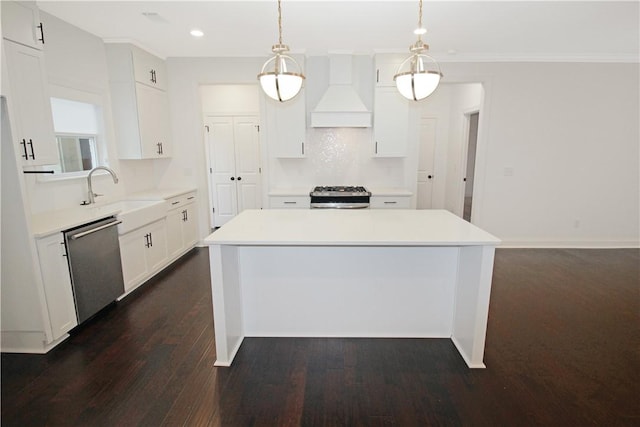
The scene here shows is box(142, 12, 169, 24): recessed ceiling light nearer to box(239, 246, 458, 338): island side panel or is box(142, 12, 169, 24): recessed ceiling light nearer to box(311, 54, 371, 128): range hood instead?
box(311, 54, 371, 128): range hood

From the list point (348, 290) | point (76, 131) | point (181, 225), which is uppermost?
point (76, 131)

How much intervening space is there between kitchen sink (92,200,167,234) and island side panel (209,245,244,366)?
54.8 inches

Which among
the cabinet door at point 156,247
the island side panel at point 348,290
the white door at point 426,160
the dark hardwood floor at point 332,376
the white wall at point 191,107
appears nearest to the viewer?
the dark hardwood floor at point 332,376

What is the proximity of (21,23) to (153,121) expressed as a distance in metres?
1.92

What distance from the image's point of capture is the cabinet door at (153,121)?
3.96 m

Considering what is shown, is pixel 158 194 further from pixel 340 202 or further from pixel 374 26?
pixel 374 26

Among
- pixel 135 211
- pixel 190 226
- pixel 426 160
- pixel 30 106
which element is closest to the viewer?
pixel 30 106

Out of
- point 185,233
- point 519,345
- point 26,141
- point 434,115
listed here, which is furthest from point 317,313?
point 434,115

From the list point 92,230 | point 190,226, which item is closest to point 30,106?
point 92,230

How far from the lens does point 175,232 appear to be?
14.0ft

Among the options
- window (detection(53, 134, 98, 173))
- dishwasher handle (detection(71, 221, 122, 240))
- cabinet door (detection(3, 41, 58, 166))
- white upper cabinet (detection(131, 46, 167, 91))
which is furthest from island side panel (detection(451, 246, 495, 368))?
white upper cabinet (detection(131, 46, 167, 91))

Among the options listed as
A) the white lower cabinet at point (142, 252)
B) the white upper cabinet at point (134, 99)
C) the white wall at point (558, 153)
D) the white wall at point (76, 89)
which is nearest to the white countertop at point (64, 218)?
the white wall at point (76, 89)

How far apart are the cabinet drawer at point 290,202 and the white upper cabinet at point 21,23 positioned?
8.79 feet

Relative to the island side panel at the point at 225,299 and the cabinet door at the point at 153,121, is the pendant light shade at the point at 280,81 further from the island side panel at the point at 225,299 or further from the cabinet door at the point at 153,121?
the cabinet door at the point at 153,121
